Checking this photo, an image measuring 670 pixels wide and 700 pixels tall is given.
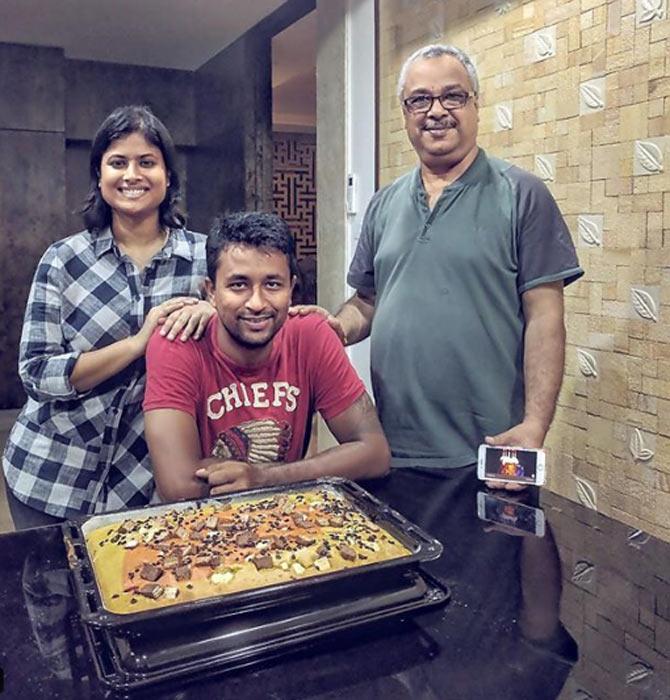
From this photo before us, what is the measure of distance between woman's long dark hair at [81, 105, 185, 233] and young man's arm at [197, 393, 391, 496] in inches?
22.8

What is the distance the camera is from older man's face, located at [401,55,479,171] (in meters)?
1.62

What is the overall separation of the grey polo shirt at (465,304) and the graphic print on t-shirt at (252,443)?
0.28 m

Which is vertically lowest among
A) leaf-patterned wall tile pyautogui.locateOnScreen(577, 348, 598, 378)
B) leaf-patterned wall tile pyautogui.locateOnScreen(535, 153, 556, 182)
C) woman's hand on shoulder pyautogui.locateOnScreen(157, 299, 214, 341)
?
leaf-patterned wall tile pyautogui.locateOnScreen(577, 348, 598, 378)

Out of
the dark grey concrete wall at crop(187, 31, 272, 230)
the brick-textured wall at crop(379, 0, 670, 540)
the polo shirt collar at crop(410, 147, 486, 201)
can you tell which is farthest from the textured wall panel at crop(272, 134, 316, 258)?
the polo shirt collar at crop(410, 147, 486, 201)

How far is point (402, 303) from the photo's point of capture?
168cm

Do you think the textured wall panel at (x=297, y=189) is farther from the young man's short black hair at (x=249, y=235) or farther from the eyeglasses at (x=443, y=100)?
the young man's short black hair at (x=249, y=235)

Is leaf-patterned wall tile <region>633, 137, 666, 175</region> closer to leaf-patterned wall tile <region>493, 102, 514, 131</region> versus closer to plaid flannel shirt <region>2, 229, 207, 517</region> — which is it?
leaf-patterned wall tile <region>493, 102, 514, 131</region>

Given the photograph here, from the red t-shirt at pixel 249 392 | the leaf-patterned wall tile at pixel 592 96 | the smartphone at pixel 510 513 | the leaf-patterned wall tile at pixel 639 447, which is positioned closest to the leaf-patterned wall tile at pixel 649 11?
the leaf-patterned wall tile at pixel 592 96

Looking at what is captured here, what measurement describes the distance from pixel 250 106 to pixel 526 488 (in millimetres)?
3859

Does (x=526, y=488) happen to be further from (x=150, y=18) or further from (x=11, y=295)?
(x=11, y=295)

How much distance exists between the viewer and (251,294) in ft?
4.79

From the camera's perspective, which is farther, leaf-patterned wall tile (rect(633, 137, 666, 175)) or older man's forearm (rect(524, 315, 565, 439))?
Result: leaf-patterned wall tile (rect(633, 137, 666, 175))

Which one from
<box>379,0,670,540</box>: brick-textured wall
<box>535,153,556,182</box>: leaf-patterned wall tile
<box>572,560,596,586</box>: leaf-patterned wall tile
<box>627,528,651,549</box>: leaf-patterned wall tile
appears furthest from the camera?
<box>535,153,556,182</box>: leaf-patterned wall tile

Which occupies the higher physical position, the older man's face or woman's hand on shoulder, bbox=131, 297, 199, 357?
the older man's face
